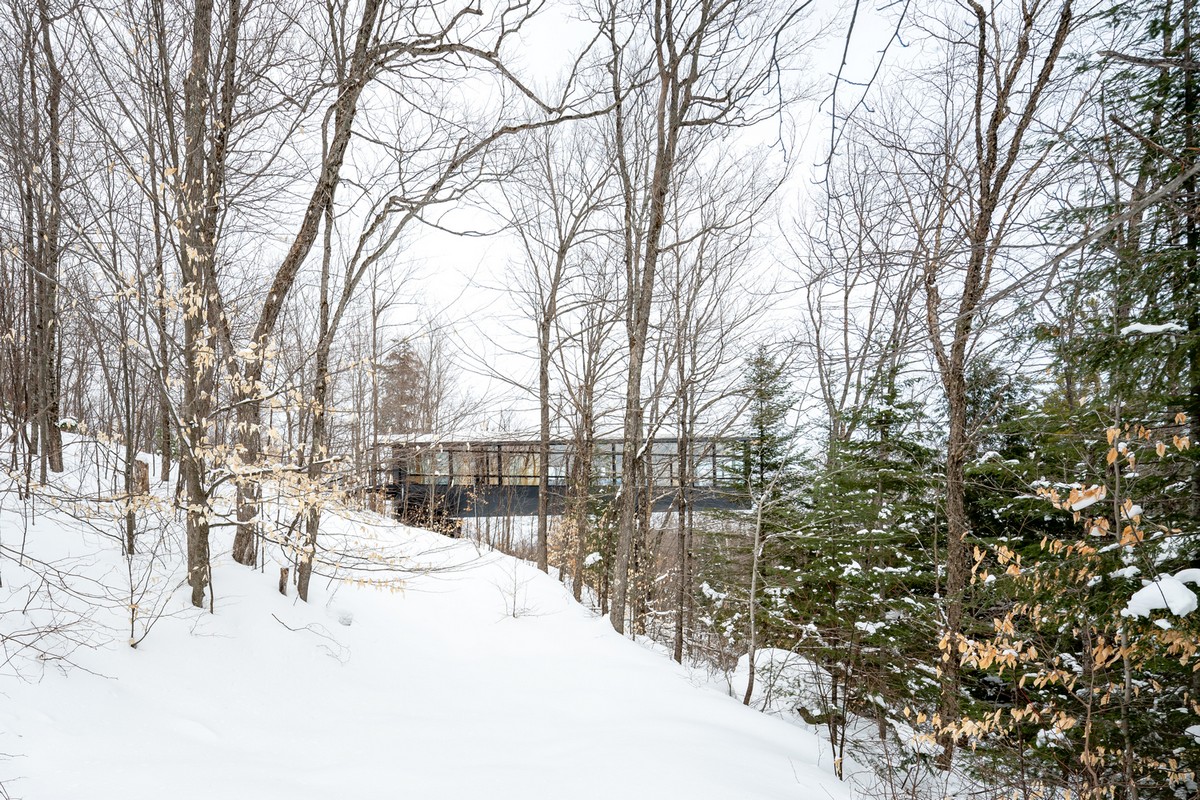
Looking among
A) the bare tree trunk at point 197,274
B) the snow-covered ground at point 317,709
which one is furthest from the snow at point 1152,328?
the bare tree trunk at point 197,274

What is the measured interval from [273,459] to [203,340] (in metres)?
1.20

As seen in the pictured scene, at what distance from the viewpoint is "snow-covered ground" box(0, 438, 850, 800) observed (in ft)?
12.2

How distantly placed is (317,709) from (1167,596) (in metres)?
6.14

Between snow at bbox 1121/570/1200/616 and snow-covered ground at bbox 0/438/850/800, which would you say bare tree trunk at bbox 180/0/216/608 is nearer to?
snow-covered ground at bbox 0/438/850/800

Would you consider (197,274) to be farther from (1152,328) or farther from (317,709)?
(1152,328)

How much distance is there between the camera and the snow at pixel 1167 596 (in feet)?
11.3

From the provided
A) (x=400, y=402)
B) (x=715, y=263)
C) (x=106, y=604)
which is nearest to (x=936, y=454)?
(x=715, y=263)

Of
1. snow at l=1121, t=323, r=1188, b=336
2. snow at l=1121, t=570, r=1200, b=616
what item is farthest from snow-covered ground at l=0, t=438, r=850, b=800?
snow at l=1121, t=323, r=1188, b=336

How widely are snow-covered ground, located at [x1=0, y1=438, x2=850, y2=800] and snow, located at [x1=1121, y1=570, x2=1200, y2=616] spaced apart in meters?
2.61

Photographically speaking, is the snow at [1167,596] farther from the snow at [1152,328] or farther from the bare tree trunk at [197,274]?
the bare tree trunk at [197,274]

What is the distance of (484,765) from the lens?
455cm

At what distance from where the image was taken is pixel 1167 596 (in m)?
3.55

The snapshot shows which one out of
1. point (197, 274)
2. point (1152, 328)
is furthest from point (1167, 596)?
point (197, 274)

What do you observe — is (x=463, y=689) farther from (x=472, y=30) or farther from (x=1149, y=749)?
(x=472, y=30)
